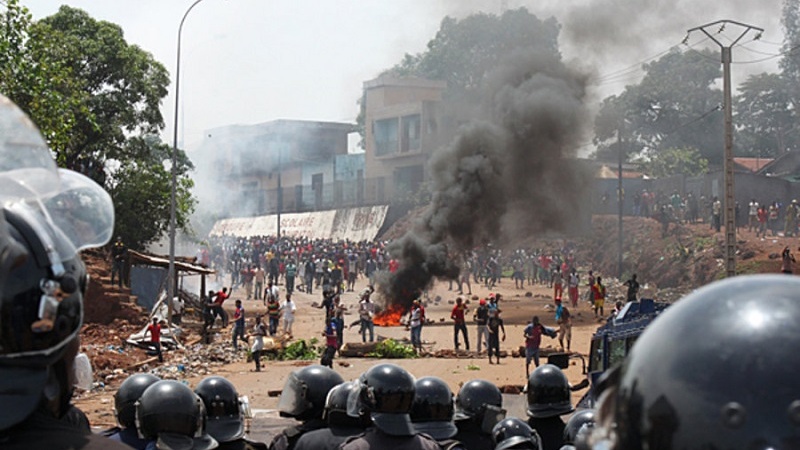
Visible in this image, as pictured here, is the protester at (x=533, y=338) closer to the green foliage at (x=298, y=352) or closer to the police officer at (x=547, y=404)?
the green foliage at (x=298, y=352)

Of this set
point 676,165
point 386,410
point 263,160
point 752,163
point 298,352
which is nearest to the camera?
point 386,410

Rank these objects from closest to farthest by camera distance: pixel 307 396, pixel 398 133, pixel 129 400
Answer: pixel 129 400, pixel 307 396, pixel 398 133

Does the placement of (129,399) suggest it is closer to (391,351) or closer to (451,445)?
(451,445)

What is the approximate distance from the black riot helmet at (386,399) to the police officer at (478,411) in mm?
1721

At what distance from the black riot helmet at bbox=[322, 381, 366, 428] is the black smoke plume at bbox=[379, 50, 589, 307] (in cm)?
3262

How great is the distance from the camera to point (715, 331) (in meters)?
1.71

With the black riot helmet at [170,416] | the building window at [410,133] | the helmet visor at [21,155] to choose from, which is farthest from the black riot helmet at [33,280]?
the building window at [410,133]

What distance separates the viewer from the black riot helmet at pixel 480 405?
6.44m

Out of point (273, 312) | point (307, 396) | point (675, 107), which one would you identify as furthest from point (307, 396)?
point (675, 107)

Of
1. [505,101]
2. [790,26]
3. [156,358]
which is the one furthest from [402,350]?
[790,26]

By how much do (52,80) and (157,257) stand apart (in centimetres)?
1135

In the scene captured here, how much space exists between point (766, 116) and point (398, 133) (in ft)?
71.5

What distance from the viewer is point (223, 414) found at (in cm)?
506

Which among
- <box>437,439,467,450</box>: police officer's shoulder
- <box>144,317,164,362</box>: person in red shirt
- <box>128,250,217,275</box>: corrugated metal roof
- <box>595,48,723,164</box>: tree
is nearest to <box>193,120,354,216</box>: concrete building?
<box>595,48,723,164</box>: tree
